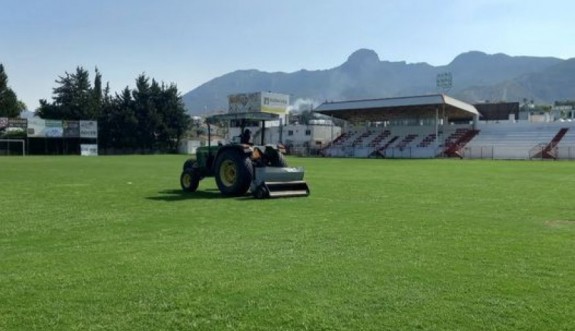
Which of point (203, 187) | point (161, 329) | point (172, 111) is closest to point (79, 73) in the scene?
point (172, 111)

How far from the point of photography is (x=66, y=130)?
233 feet

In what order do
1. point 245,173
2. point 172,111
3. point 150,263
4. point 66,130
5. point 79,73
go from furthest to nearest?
1. point 79,73
2. point 172,111
3. point 66,130
4. point 245,173
5. point 150,263

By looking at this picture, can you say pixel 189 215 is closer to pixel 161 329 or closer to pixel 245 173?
pixel 245 173

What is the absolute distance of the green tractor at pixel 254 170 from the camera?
1292 cm

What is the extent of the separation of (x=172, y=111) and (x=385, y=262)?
7930 centimetres

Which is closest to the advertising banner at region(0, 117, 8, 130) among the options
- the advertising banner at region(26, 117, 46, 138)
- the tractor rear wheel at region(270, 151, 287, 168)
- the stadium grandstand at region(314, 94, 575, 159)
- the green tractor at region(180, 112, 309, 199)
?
the advertising banner at region(26, 117, 46, 138)

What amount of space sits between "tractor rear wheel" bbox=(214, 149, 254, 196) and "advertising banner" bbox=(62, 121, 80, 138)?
6286 centimetres

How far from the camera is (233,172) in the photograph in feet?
44.5

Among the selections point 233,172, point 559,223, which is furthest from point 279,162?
point 559,223

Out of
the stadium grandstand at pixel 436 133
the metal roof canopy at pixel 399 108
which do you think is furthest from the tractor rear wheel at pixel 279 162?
the metal roof canopy at pixel 399 108

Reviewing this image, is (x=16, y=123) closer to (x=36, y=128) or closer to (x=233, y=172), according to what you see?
(x=36, y=128)

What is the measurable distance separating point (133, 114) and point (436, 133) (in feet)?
140

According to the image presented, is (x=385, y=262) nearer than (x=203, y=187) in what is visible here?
Yes

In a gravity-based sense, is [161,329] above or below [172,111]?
below
